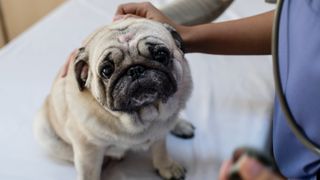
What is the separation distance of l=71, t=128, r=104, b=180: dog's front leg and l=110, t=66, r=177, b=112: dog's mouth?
4.8 inches

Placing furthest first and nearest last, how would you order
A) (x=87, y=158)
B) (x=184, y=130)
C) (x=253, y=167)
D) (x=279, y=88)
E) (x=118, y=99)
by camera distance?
(x=184, y=130)
(x=87, y=158)
(x=118, y=99)
(x=279, y=88)
(x=253, y=167)

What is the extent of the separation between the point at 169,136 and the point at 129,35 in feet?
1.03

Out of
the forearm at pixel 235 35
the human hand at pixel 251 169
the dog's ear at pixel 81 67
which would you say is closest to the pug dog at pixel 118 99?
the dog's ear at pixel 81 67

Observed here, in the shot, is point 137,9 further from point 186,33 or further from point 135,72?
point 135,72

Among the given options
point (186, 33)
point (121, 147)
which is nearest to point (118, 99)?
point (121, 147)

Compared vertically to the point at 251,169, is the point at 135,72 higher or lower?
lower

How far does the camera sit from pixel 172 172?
2.52 ft

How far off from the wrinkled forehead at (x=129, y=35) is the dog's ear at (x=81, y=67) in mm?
15

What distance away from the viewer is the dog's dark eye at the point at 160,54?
0.58 metres

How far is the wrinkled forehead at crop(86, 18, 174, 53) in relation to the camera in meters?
0.59

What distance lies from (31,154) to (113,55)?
0.33m

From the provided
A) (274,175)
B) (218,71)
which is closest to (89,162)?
(218,71)

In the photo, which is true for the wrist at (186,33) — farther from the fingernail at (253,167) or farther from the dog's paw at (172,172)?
the fingernail at (253,167)

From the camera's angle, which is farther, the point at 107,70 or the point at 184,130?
the point at 184,130
